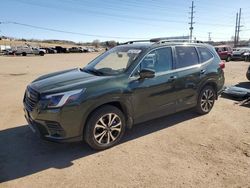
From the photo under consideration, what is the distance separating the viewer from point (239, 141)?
4.67m

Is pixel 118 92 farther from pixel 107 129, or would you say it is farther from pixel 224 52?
pixel 224 52

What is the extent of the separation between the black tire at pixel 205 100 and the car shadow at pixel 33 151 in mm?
1059

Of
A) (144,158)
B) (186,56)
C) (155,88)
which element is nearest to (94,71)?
(155,88)

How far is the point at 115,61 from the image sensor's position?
5.11m

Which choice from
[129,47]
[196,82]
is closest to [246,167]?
[196,82]

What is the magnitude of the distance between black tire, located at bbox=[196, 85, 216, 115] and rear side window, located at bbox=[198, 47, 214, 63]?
670 millimetres

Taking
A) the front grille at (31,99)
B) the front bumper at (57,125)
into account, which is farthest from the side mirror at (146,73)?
the front grille at (31,99)

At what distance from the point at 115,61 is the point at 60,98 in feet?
5.46

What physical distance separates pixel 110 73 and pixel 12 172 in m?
2.28

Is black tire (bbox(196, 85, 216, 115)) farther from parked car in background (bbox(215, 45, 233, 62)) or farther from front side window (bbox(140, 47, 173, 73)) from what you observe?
parked car in background (bbox(215, 45, 233, 62))

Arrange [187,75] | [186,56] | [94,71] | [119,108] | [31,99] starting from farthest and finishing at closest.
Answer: [186,56] < [187,75] < [94,71] < [119,108] < [31,99]

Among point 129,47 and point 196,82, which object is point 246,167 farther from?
point 129,47

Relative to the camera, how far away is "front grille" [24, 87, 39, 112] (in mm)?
4035

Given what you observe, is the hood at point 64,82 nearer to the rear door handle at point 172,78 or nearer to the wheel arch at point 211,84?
the rear door handle at point 172,78
